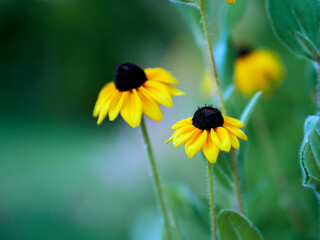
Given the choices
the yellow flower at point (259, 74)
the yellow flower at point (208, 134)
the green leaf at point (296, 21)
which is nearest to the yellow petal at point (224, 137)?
the yellow flower at point (208, 134)

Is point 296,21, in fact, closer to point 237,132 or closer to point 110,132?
point 237,132

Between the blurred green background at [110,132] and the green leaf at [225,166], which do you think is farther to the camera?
the blurred green background at [110,132]

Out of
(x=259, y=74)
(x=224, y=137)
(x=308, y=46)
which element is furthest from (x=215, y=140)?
(x=259, y=74)

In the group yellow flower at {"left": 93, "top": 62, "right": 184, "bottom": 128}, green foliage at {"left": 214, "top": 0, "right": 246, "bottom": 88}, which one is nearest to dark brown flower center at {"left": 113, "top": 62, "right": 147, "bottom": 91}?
yellow flower at {"left": 93, "top": 62, "right": 184, "bottom": 128}

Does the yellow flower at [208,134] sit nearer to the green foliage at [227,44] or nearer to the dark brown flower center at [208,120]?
the dark brown flower center at [208,120]

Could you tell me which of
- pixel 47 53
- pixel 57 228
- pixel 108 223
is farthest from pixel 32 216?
pixel 47 53

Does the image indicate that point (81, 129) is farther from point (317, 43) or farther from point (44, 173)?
point (317, 43)
